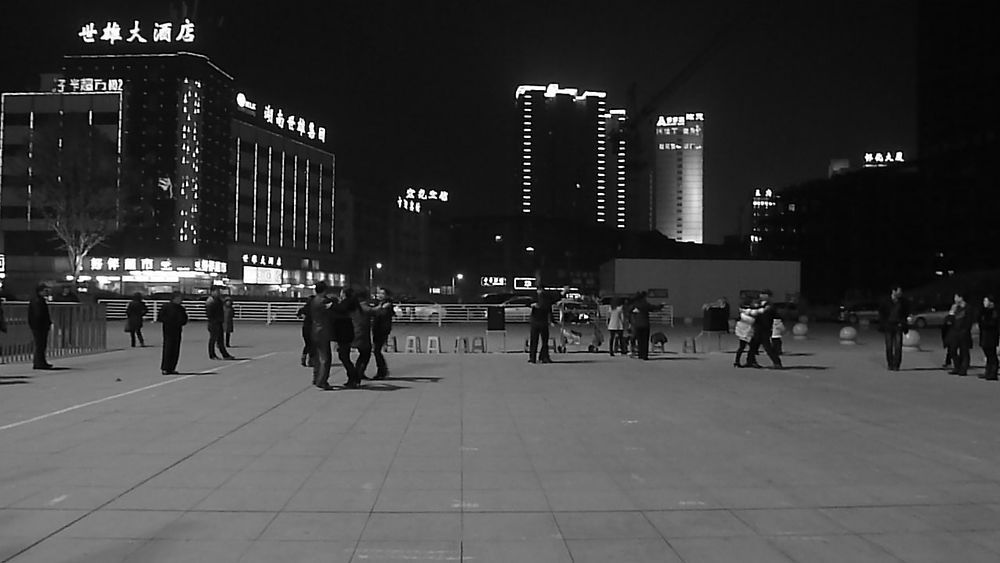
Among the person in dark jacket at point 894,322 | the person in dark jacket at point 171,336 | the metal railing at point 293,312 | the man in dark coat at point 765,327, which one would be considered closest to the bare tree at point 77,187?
the metal railing at point 293,312

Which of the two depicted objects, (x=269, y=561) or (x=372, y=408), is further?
(x=372, y=408)

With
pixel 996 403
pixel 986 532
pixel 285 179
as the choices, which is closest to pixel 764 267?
pixel 996 403

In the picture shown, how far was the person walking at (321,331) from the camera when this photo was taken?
1371 cm

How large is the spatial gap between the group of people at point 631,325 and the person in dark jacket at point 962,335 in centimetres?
682

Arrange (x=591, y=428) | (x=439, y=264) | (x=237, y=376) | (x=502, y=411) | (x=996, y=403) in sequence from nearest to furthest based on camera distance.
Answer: (x=591, y=428)
(x=502, y=411)
(x=996, y=403)
(x=237, y=376)
(x=439, y=264)

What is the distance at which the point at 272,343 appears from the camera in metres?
27.7

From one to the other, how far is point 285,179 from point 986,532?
95.5m

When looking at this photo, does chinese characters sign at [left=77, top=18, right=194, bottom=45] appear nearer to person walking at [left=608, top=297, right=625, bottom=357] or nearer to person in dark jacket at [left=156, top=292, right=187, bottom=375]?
person walking at [left=608, top=297, right=625, bottom=357]

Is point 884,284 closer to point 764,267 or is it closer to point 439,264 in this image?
point 764,267

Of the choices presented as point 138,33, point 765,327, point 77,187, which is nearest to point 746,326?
point 765,327

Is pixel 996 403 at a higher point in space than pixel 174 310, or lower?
lower

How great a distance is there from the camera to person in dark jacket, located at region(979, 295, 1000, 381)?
16.7m

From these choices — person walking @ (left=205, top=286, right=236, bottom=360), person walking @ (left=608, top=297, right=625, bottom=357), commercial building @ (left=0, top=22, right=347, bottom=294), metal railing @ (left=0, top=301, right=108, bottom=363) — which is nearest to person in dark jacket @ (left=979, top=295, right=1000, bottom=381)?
person walking @ (left=608, top=297, right=625, bottom=357)

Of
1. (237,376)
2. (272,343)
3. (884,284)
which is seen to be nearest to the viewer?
(237,376)
